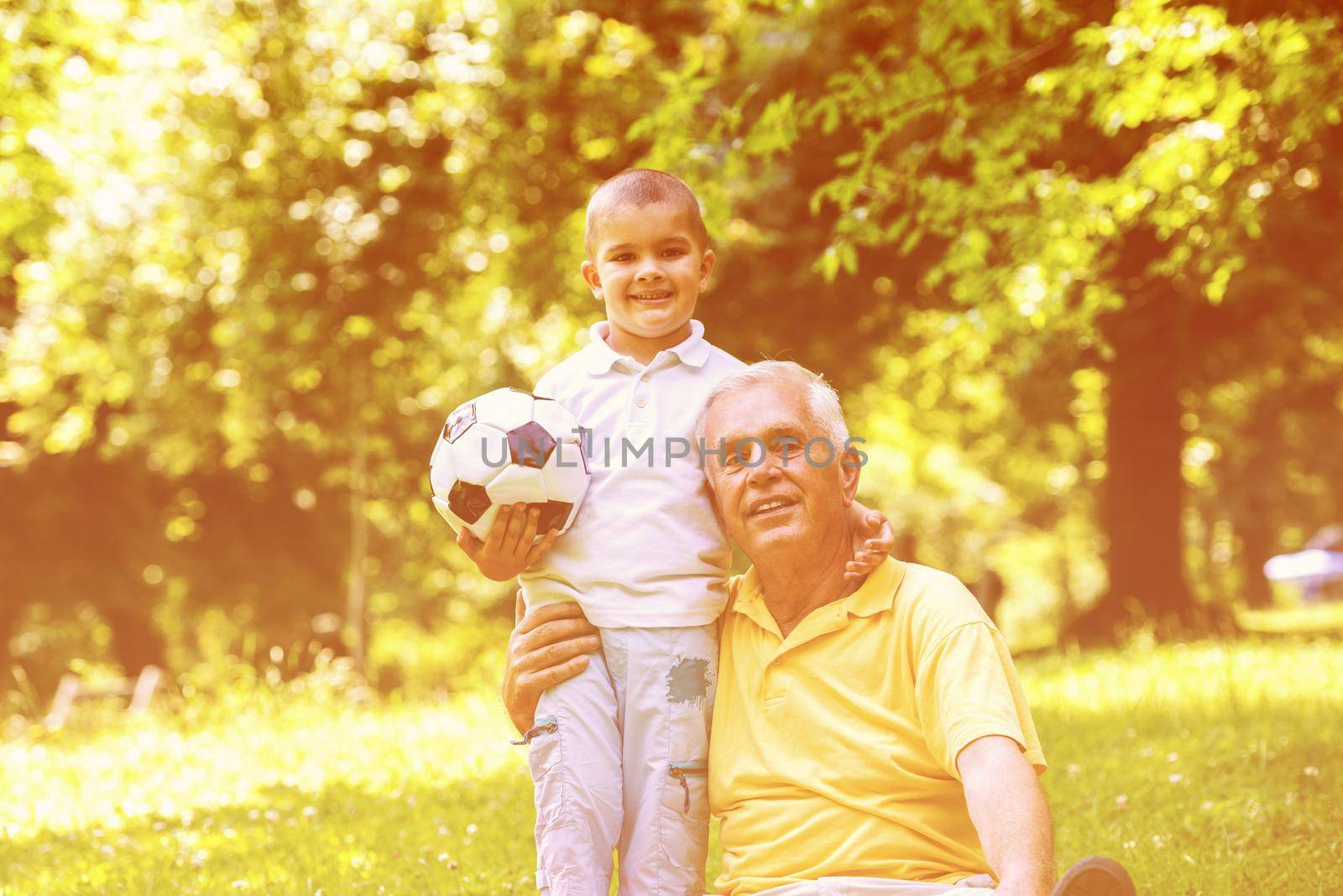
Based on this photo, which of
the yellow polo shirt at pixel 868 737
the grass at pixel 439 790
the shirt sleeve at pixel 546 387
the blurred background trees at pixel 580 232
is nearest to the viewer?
the yellow polo shirt at pixel 868 737


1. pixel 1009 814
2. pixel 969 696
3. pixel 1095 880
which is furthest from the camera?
pixel 969 696

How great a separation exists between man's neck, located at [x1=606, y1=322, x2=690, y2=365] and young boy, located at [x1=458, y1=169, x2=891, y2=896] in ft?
0.16

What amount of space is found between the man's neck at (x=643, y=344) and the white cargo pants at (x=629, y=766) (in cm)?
80

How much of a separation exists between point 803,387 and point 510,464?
760mm

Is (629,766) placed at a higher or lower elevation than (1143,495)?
lower

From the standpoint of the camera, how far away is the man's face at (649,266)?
10.8 feet

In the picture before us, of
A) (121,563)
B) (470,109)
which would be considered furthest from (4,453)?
(470,109)

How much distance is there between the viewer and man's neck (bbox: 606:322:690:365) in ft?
11.4

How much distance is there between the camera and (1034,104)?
7.09 m

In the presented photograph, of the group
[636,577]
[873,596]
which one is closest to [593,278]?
[636,577]

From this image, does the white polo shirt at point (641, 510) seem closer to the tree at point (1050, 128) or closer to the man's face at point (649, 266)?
the man's face at point (649, 266)

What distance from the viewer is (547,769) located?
304 cm

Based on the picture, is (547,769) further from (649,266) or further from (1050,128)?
(1050,128)

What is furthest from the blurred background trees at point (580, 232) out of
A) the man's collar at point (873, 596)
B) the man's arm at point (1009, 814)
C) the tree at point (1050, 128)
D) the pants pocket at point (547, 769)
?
the man's arm at point (1009, 814)
